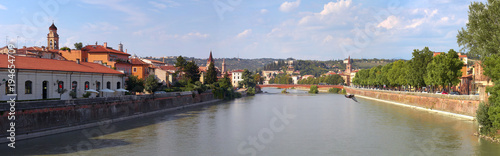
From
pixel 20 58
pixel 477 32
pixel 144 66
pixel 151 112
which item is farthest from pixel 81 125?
pixel 477 32

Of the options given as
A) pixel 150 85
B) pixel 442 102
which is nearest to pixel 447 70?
pixel 442 102

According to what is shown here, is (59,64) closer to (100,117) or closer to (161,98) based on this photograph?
(100,117)

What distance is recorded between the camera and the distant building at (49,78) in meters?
30.9

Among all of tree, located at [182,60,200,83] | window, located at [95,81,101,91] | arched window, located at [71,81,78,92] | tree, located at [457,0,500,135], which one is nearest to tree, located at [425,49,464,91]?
tree, located at [457,0,500,135]

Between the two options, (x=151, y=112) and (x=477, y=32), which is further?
(x=151, y=112)

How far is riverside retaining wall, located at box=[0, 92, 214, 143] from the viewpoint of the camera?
985 inches

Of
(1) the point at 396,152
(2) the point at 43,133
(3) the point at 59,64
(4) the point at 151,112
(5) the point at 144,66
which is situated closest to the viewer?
(1) the point at 396,152

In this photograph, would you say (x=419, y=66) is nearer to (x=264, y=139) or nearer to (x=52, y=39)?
(x=264, y=139)

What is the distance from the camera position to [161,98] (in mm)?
48875

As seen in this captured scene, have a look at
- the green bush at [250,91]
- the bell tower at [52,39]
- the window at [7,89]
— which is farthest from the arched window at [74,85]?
Result: the green bush at [250,91]

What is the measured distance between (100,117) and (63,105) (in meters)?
5.24

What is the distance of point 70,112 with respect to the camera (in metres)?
29.7

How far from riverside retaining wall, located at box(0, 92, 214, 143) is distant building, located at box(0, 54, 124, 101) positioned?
12.8 ft

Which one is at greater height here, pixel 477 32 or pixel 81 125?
pixel 477 32
